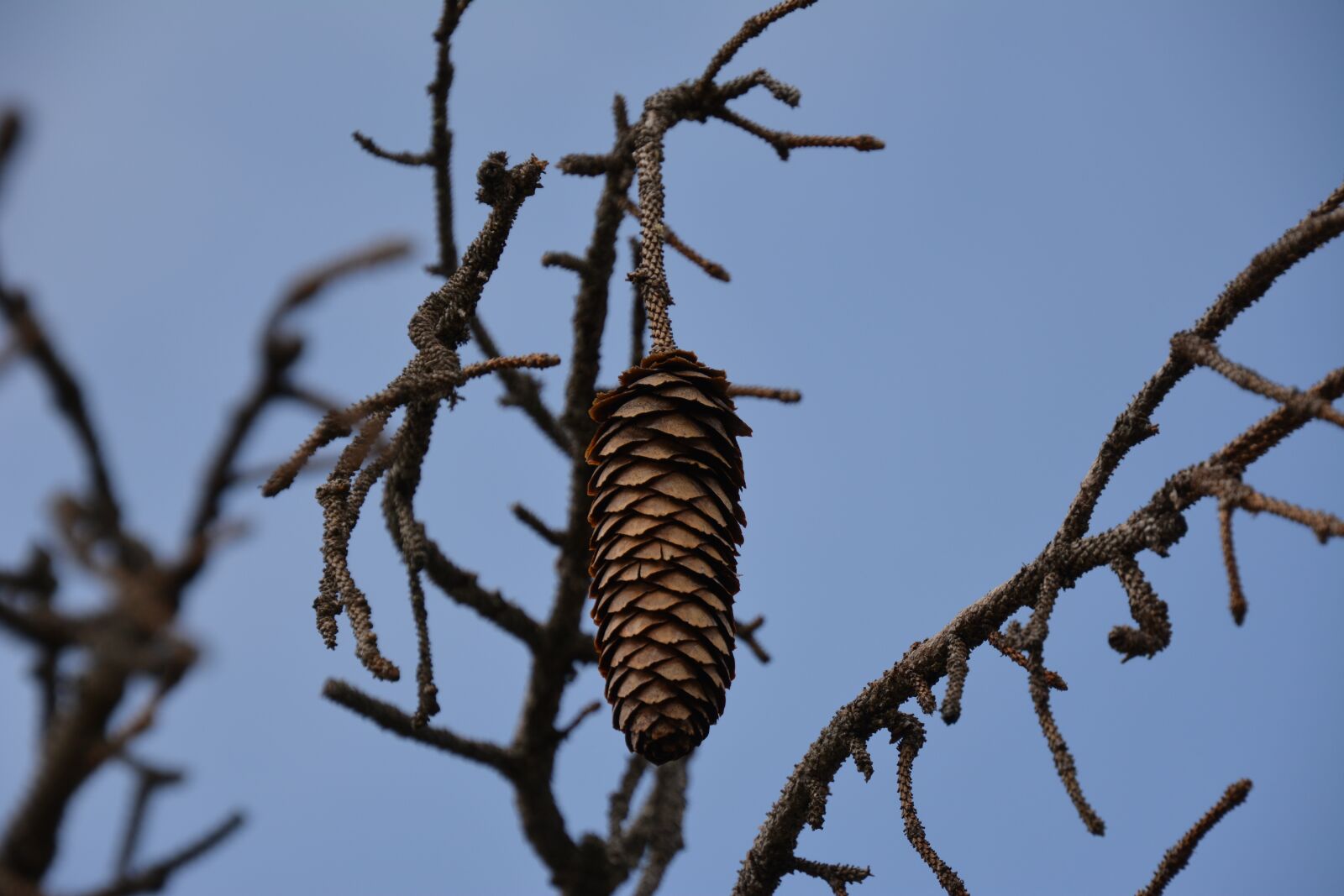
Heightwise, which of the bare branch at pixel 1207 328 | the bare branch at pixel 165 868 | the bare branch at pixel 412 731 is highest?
the bare branch at pixel 412 731

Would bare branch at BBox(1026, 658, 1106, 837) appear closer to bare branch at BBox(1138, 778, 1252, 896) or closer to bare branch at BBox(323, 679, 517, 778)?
bare branch at BBox(1138, 778, 1252, 896)

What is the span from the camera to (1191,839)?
1.43 metres

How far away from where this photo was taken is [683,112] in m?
2.24

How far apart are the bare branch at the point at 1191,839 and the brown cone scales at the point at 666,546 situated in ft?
1.82

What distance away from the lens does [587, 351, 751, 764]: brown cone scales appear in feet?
4.93

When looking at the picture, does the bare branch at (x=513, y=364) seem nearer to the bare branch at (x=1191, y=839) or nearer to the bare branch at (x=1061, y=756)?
the bare branch at (x=1061, y=756)

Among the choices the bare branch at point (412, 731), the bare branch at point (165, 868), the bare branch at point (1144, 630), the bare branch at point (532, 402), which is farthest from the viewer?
the bare branch at point (532, 402)

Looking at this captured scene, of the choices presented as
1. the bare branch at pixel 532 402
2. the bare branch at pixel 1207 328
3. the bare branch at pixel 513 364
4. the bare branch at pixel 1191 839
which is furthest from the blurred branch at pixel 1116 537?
the bare branch at pixel 532 402

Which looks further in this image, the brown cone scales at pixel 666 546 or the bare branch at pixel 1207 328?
the brown cone scales at pixel 666 546

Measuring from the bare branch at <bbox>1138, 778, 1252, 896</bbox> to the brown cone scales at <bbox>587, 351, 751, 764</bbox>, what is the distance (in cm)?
56

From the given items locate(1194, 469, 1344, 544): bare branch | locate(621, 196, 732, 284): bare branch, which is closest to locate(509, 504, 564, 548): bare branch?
locate(621, 196, 732, 284): bare branch

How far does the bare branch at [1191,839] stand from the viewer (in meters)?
1.34

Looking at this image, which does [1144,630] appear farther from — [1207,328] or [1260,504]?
[1207,328]

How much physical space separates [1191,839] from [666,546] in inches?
27.1
